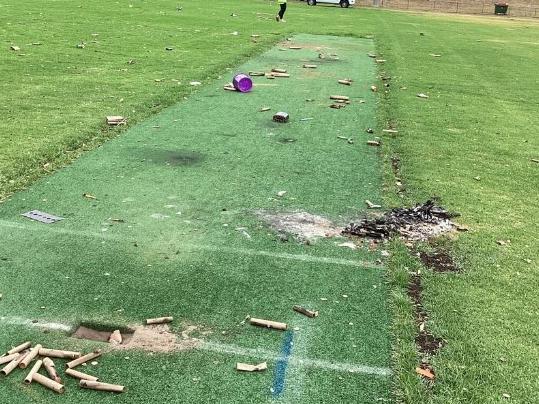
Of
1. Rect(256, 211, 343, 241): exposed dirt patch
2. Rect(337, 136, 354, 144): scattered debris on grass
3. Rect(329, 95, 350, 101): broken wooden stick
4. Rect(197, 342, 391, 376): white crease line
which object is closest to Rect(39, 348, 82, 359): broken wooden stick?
Rect(197, 342, 391, 376): white crease line

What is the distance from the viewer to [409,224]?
19.1ft

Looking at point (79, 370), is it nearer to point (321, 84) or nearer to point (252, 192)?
point (252, 192)

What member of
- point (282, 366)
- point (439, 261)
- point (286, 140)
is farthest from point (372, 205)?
point (282, 366)

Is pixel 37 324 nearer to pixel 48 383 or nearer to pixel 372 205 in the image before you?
pixel 48 383

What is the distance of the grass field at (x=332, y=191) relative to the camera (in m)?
3.70

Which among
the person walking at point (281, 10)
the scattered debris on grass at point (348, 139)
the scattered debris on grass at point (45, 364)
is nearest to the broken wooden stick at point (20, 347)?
the scattered debris on grass at point (45, 364)

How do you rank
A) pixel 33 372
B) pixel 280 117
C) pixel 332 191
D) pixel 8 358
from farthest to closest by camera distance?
1. pixel 280 117
2. pixel 332 191
3. pixel 8 358
4. pixel 33 372

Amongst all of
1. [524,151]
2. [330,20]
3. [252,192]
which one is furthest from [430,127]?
[330,20]

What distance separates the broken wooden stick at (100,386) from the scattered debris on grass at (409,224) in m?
2.86

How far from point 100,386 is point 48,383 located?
0.30m

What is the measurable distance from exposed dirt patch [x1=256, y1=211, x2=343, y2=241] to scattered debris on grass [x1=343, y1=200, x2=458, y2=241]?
0.60ft

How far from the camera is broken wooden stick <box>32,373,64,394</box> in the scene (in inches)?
131

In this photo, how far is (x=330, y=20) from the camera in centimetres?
2952

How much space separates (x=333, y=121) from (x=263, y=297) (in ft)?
19.8
